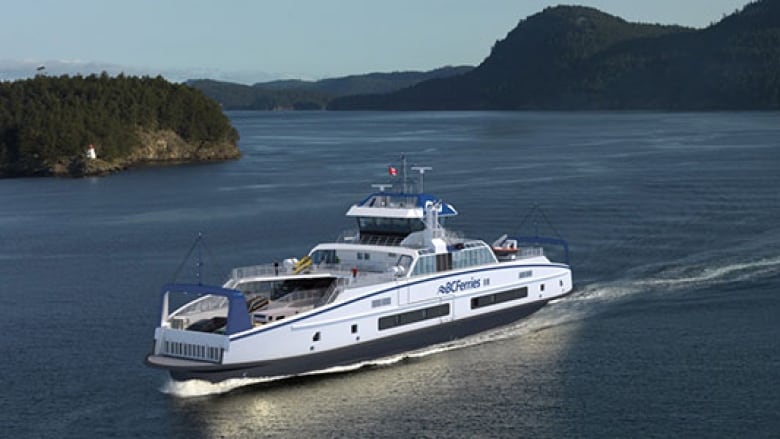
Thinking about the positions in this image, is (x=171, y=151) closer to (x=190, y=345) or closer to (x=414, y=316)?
(x=414, y=316)

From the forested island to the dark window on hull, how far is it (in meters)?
91.6

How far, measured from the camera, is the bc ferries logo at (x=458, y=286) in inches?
1780

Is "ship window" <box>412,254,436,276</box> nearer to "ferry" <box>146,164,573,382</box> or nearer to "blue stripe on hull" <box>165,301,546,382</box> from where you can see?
"ferry" <box>146,164,573,382</box>

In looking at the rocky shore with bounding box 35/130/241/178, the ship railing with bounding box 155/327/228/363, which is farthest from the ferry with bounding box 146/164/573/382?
the rocky shore with bounding box 35/130/241/178

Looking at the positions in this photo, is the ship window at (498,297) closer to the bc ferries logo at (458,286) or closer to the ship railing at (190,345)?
the bc ferries logo at (458,286)

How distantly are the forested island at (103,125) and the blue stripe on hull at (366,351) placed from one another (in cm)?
9066

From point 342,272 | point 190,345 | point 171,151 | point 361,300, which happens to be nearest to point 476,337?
point 342,272

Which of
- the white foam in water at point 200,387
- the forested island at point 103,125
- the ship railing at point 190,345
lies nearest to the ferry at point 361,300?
the ship railing at point 190,345

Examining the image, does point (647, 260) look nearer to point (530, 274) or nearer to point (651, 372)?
point (530, 274)

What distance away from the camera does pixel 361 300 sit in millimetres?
42094

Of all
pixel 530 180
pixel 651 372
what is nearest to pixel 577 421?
pixel 651 372

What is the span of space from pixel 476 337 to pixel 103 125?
102 meters

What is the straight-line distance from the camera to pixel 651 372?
40500 millimetres

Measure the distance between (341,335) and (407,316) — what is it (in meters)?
3.58
